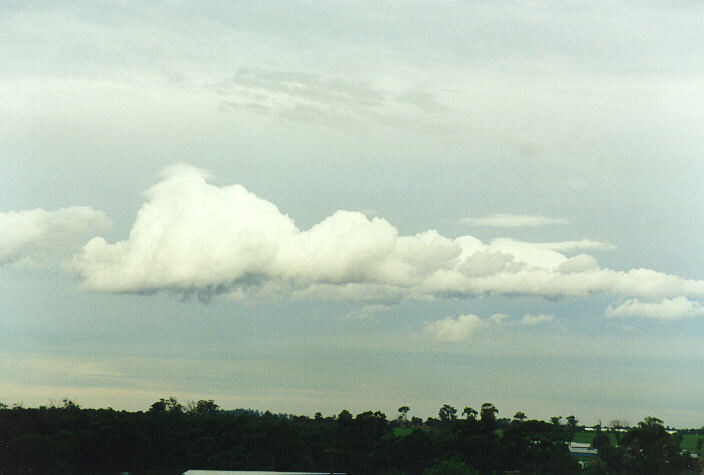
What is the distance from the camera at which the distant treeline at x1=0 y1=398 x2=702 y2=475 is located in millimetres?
85250

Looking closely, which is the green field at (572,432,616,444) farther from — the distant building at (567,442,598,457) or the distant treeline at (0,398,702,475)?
the distant treeline at (0,398,702,475)

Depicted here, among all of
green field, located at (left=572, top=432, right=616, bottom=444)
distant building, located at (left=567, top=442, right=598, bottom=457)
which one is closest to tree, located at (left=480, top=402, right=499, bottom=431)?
distant building, located at (left=567, top=442, right=598, bottom=457)

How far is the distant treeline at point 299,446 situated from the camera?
85.2 metres

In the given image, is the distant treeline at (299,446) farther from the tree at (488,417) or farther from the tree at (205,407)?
the tree at (205,407)

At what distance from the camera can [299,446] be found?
3716 inches

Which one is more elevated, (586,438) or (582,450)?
(586,438)

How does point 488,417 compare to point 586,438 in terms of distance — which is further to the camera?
point 586,438

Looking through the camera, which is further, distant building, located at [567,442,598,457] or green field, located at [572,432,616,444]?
green field, located at [572,432,616,444]

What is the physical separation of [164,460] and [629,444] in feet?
184

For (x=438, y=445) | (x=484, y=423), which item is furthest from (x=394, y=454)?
(x=484, y=423)

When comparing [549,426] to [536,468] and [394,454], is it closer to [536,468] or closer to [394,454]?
[536,468]

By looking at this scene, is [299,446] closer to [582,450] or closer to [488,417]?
[488,417]

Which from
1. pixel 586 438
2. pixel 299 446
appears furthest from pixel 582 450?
pixel 299 446

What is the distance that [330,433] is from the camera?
102 metres
